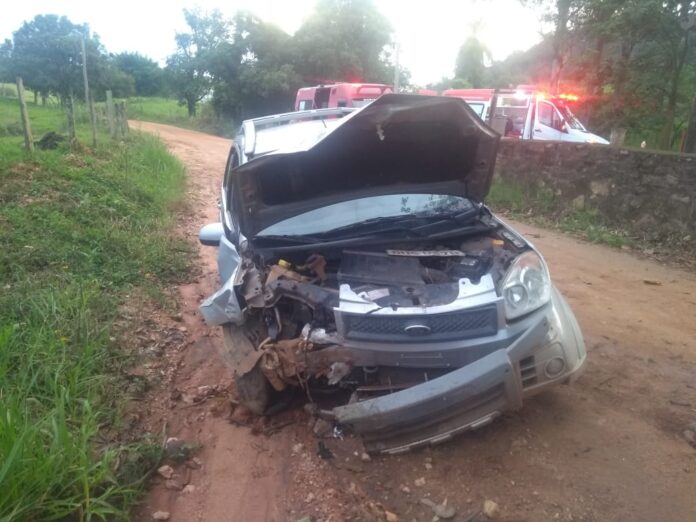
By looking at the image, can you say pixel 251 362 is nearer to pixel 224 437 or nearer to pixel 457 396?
pixel 224 437

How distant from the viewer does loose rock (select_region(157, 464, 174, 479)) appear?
313 centimetres

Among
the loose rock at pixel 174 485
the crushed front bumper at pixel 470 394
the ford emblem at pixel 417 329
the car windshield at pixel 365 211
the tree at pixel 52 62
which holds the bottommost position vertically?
the loose rock at pixel 174 485

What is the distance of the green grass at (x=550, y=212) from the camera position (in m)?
8.61

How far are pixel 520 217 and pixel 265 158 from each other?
7642 mm

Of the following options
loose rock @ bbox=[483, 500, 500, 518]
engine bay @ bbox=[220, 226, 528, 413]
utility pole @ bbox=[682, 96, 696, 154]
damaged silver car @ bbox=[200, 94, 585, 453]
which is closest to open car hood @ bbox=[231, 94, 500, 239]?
damaged silver car @ bbox=[200, 94, 585, 453]

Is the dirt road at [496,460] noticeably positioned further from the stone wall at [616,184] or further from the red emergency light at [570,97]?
the red emergency light at [570,97]

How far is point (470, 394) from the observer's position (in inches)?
113

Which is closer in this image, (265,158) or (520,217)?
(265,158)

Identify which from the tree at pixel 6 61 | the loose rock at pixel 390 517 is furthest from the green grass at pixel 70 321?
the tree at pixel 6 61

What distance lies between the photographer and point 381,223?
162 inches


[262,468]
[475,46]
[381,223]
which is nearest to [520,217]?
[381,223]

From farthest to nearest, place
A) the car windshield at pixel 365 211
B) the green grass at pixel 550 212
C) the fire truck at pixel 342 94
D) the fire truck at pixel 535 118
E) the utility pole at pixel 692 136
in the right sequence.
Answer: the fire truck at pixel 342 94
the fire truck at pixel 535 118
the utility pole at pixel 692 136
the green grass at pixel 550 212
the car windshield at pixel 365 211

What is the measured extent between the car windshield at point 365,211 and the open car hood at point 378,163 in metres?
0.06

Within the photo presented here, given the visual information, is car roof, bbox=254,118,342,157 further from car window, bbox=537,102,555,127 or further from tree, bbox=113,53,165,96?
tree, bbox=113,53,165,96
